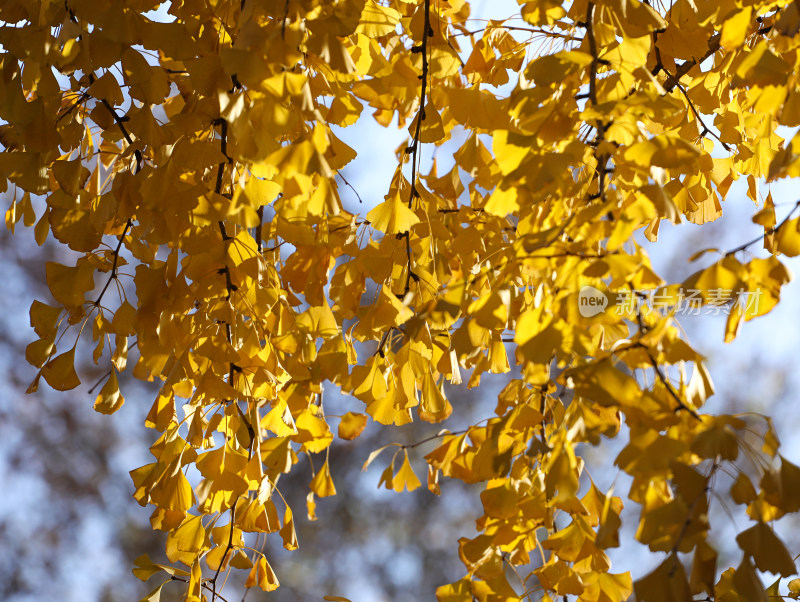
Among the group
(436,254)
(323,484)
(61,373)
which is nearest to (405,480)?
(323,484)

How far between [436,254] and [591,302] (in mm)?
266

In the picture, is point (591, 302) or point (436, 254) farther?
point (436, 254)

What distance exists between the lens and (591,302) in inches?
17.2

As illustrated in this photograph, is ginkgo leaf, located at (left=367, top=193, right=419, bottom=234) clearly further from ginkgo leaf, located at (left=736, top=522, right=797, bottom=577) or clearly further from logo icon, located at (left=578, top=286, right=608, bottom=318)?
ginkgo leaf, located at (left=736, top=522, right=797, bottom=577)

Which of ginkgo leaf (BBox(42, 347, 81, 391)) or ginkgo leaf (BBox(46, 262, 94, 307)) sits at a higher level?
ginkgo leaf (BBox(46, 262, 94, 307))

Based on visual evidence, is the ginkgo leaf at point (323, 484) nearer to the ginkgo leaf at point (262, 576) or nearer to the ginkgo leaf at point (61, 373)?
the ginkgo leaf at point (262, 576)

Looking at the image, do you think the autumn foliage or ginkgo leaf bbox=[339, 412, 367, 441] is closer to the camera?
the autumn foliage

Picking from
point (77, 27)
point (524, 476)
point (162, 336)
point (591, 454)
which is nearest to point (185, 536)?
point (162, 336)

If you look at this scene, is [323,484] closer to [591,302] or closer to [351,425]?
[351,425]

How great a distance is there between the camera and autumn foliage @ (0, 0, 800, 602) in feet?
1.39

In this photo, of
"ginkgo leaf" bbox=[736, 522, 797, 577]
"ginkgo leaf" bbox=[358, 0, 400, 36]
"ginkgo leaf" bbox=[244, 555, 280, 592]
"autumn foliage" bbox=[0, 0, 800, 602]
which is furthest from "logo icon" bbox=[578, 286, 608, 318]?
"ginkgo leaf" bbox=[244, 555, 280, 592]

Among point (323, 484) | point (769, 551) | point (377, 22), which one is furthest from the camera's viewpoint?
point (323, 484)

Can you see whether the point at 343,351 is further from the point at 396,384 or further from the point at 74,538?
the point at 74,538

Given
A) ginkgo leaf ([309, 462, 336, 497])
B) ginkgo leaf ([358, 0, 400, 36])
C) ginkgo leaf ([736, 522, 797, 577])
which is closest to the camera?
ginkgo leaf ([736, 522, 797, 577])
